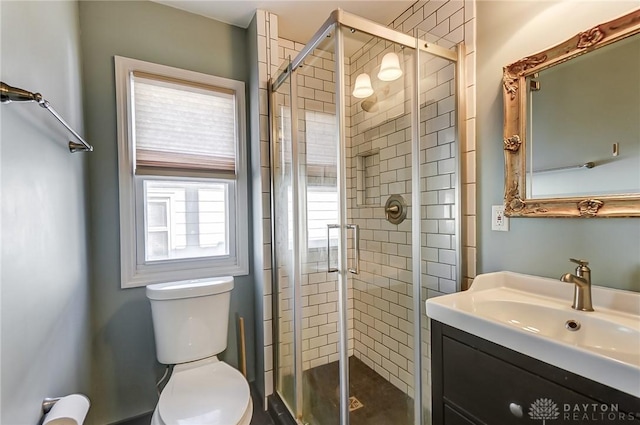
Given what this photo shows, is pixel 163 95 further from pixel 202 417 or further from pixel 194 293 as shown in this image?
pixel 202 417

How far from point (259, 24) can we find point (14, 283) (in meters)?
1.84

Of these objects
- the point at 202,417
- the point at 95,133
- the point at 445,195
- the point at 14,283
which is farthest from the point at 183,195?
the point at 445,195

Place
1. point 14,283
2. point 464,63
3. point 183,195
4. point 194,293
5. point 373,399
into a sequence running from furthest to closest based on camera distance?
point 183,195
point 373,399
point 194,293
point 464,63
point 14,283

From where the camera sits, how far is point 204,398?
135cm

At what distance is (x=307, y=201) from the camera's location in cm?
171

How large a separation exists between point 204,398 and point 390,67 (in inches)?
75.9

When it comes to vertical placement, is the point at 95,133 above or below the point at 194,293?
A: above

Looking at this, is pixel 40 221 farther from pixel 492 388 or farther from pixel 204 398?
pixel 492 388

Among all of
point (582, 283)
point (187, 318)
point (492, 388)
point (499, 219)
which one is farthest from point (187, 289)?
point (582, 283)

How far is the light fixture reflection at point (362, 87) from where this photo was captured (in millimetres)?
1597

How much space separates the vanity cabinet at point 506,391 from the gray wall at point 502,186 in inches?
20.7

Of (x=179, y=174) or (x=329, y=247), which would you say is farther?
(x=179, y=174)

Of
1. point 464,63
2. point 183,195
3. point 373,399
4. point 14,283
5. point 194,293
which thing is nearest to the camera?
point 14,283

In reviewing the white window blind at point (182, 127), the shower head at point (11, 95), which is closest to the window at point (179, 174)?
the white window blind at point (182, 127)
